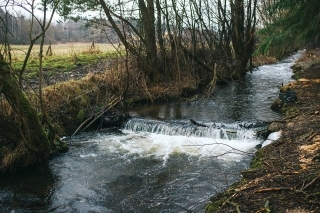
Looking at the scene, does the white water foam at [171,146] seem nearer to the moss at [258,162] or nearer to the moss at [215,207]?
the moss at [258,162]

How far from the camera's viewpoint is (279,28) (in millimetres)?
11820

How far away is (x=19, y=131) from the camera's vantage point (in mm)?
6766

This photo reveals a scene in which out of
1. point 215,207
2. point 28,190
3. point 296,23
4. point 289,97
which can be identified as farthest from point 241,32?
point 215,207

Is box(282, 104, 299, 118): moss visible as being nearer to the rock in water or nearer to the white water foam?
the rock in water

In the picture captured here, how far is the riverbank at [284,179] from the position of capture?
154 inches

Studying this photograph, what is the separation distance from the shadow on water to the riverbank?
3.12 metres

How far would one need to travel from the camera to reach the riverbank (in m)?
3.90

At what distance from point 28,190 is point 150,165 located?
2521mm

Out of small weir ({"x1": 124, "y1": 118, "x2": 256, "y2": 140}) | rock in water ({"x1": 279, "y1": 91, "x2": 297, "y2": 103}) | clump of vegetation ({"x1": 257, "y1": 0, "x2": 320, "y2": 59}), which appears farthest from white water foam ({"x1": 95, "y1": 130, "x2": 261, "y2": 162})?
clump of vegetation ({"x1": 257, "y1": 0, "x2": 320, "y2": 59})

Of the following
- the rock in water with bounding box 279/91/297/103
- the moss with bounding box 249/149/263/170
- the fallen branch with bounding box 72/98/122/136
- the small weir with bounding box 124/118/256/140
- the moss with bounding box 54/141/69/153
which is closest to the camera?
the moss with bounding box 249/149/263/170

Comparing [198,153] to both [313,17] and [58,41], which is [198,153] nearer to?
[313,17]

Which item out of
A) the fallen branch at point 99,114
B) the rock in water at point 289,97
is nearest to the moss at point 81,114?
the fallen branch at point 99,114

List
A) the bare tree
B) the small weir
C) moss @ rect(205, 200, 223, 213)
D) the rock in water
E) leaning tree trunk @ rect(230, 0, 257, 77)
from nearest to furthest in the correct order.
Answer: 1. moss @ rect(205, 200, 223, 213)
2. the bare tree
3. the small weir
4. the rock in water
5. leaning tree trunk @ rect(230, 0, 257, 77)

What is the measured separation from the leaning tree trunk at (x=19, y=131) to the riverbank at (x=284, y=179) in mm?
4256
